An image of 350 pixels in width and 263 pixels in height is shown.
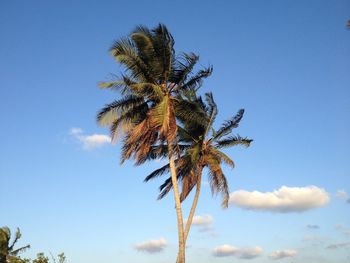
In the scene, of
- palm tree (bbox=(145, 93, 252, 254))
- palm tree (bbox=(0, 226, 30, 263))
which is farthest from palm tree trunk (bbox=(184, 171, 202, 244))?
Result: palm tree (bbox=(0, 226, 30, 263))

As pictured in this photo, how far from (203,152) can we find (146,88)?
5.39m

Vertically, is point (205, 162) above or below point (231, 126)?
below

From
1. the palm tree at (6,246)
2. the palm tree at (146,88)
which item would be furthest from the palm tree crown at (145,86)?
the palm tree at (6,246)

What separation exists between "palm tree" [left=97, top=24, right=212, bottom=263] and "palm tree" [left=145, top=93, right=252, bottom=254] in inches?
65.3

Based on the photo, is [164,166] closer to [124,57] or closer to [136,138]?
[136,138]

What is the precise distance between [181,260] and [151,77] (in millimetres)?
9732

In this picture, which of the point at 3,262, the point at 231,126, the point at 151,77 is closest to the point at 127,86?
the point at 151,77

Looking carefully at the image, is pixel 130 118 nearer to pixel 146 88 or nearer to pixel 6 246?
pixel 146 88

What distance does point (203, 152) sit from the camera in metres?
25.5

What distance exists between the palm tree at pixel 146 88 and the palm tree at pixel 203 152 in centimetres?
166

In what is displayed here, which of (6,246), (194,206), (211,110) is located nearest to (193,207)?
(194,206)

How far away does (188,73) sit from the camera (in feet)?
77.9

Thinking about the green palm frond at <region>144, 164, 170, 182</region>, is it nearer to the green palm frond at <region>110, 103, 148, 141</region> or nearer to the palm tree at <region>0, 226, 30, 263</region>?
the green palm frond at <region>110, 103, 148, 141</region>

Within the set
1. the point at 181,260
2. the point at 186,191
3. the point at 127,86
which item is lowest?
the point at 181,260
